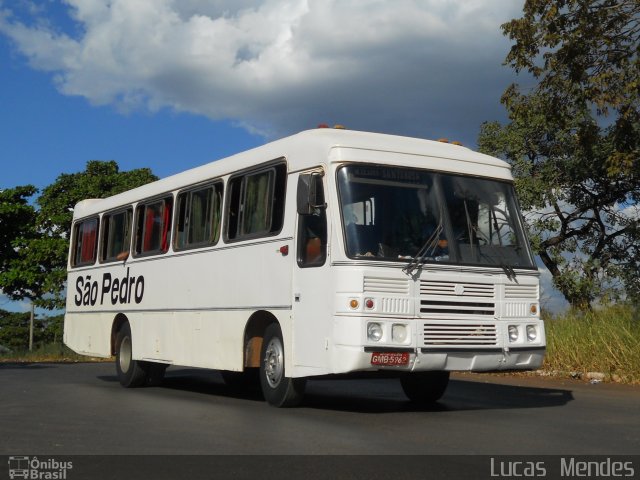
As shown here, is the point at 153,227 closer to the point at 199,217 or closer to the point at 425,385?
the point at 199,217

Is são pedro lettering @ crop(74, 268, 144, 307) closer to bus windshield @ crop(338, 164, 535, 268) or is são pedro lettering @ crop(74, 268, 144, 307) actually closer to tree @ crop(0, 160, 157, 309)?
bus windshield @ crop(338, 164, 535, 268)

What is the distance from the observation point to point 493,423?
10.6 metres

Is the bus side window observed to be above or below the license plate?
above

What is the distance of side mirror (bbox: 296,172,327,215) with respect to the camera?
36.4 ft

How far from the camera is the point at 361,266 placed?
35.0 ft

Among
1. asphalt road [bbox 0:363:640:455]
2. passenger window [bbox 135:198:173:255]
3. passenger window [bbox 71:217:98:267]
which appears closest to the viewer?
asphalt road [bbox 0:363:640:455]

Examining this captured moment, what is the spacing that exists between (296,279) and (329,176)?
1280 millimetres

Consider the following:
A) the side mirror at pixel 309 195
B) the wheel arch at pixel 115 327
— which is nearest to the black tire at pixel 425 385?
the side mirror at pixel 309 195

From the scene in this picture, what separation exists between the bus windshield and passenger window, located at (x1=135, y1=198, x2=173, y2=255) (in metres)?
5.08

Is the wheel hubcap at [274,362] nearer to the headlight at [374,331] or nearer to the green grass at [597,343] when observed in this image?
the headlight at [374,331]

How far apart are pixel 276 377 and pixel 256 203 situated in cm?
224
